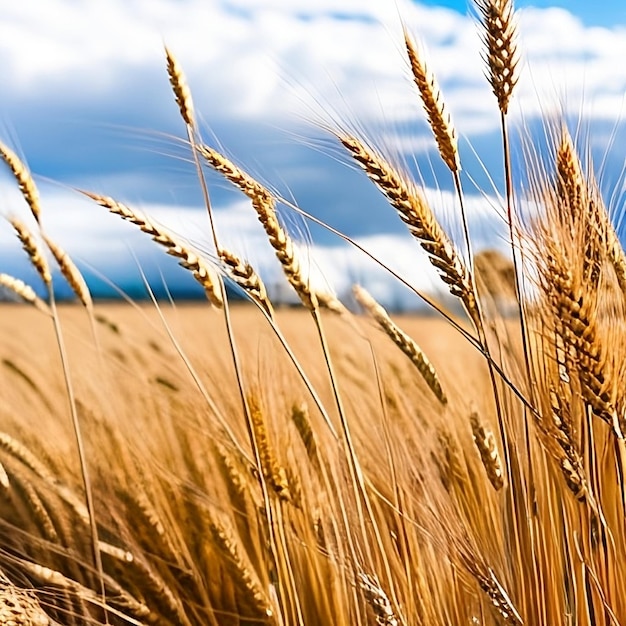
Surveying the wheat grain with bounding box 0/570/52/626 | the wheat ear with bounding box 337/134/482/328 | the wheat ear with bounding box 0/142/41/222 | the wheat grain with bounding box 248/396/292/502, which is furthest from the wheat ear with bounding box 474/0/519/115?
the wheat grain with bounding box 0/570/52/626

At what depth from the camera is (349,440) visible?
900 millimetres

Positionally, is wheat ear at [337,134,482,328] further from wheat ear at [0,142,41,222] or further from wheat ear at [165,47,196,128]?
wheat ear at [0,142,41,222]

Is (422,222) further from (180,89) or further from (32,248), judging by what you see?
(32,248)

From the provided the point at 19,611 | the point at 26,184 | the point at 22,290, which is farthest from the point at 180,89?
the point at 19,611

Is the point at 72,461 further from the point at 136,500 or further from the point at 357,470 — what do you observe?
the point at 357,470

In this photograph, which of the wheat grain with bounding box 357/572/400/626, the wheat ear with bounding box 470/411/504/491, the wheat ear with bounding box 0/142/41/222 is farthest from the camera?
the wheat ear with bounding box 0/142/41/222

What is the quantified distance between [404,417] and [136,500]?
0.38 meters

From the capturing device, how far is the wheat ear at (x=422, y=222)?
80 centimetres

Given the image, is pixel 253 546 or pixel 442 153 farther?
pixel 253 546

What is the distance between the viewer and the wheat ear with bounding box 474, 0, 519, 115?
0.88m

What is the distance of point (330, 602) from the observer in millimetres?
1157

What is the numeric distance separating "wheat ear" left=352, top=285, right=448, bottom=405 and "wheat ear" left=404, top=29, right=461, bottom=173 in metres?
0.18

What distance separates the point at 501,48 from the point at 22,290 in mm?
652

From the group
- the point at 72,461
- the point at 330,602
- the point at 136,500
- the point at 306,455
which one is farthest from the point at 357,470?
the point at 72,461
